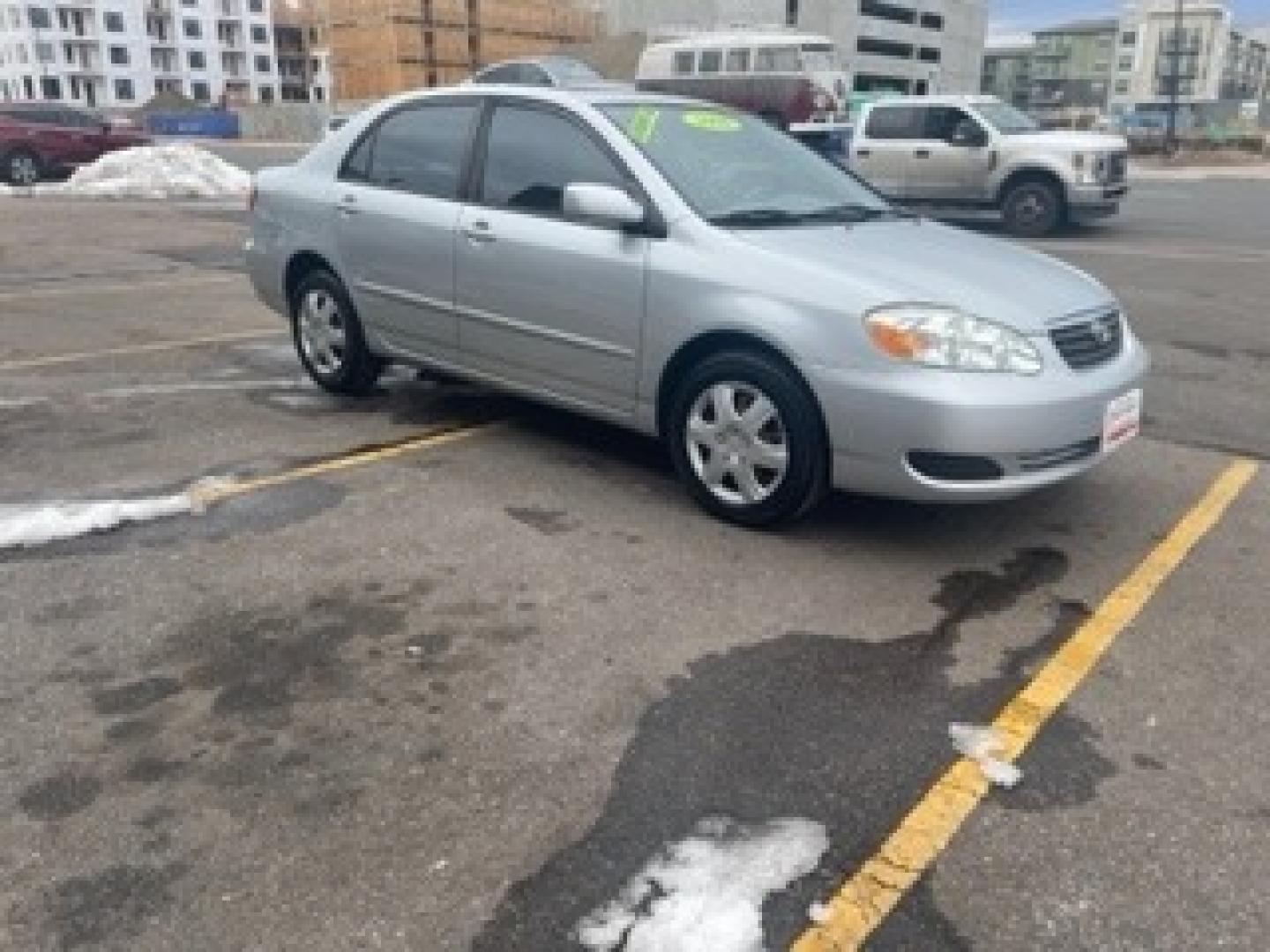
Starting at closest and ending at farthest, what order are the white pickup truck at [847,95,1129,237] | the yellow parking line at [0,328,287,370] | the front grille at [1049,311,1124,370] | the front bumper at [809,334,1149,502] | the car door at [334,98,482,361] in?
the front bumper at [809,334,1149,502], the front grille at [1049,311,1124,370], the car door at [334,98,482,361], the yellow parking line at [0,328,287,370], the white pickup truck at [847,95,1129,237]

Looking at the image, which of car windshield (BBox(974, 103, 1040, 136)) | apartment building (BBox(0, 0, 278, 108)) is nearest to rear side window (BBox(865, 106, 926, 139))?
car windshield (BBox(974, 103, 1040, 136))

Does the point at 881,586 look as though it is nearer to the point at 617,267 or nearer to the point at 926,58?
the point at 617,267

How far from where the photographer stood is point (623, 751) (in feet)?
9.62

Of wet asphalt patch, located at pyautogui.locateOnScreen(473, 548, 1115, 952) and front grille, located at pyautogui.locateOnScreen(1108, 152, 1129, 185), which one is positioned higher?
front grille, located at pyautogui.locateOnScreen(1108, 152, 1129, 185)

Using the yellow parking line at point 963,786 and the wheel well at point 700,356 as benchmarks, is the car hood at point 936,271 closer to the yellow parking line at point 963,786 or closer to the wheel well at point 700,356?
the wheel well at point 700,356

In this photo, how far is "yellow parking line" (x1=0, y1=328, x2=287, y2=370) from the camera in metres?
7.07

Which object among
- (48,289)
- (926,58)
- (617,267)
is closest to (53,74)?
(926,58)

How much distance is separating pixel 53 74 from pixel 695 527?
10705cm

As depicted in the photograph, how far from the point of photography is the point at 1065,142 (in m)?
14.8

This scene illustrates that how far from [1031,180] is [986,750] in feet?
44.8

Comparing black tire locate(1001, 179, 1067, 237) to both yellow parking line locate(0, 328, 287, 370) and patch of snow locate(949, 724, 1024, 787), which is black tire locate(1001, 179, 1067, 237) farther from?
patch of snow locate(949, 724, 1024, 787)

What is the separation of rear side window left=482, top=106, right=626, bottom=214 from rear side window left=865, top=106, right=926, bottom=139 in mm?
12133

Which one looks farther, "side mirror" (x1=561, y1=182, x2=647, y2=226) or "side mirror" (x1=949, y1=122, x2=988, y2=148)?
"side mirror" (x1=949, y1=122, x2=988, y2=148)

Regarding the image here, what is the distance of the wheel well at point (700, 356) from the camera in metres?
4.16
